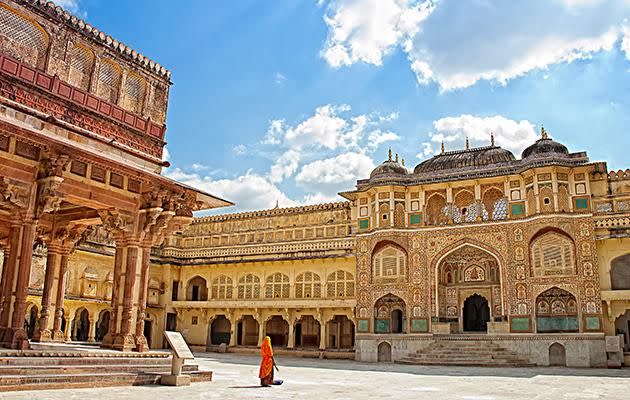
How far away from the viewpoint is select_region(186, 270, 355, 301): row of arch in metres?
32.0

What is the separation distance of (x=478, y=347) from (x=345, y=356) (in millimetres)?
7191

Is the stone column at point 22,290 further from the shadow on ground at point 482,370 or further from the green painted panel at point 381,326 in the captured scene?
the green painted panel at point 381,326

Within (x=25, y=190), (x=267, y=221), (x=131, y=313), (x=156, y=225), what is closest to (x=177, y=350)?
(x=131, y=313)

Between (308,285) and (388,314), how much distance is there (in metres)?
5.69

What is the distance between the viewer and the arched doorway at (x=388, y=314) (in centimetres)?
2858

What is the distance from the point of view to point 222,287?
3556 centimetres

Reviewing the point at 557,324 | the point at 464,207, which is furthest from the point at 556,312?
the point at 464,207

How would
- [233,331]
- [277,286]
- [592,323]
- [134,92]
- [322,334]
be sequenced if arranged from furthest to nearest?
[233,331] → [277,286] → [322,334] → [592,323] → [134,92]

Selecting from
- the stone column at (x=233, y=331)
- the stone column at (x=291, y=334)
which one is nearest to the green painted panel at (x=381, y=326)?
the stone column at (x=291, y=334)

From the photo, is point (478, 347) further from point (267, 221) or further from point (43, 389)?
point (43, 389)

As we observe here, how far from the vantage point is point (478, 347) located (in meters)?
25.9

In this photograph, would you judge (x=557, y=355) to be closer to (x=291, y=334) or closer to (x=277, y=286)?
(x=291, y=334)

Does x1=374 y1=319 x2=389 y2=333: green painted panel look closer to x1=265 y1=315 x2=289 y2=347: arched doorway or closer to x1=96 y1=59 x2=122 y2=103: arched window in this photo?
x1=265 y1=315 x2=289 y2=347: arched doorway

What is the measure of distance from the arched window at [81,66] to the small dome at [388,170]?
18.6 meters
